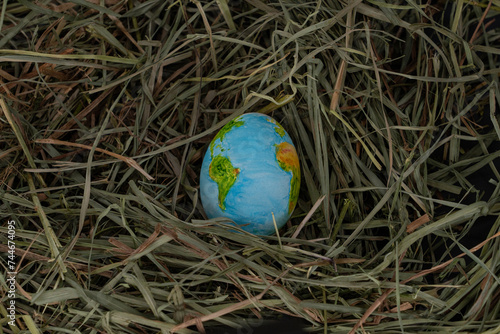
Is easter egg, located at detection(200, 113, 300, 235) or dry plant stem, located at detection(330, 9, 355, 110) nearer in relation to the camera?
easter egg, located at detection(200, 113, 300, 235)

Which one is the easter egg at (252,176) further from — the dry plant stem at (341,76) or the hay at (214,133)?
the dry plant stem at (341,76)

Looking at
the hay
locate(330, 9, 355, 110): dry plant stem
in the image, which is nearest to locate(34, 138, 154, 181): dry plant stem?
the hay

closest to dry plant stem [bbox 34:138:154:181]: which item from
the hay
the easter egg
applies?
the hay

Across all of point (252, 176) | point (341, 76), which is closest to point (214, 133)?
point (252, 176)

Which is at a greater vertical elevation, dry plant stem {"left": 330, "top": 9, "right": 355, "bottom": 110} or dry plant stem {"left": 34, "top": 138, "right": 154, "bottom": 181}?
dry plant stem {"left": 330, "top": 9, "right": 355, "bottom": 110}

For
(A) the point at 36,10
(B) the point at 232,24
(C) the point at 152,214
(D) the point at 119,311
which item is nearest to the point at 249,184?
(C) the point at 152,214

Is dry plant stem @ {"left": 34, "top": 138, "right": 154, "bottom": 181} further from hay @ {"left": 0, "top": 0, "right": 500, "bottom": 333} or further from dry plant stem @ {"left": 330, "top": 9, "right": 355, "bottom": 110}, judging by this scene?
dry plant stem @ {"left": 330, "top": 9, "right": 355, "bottom": 110}

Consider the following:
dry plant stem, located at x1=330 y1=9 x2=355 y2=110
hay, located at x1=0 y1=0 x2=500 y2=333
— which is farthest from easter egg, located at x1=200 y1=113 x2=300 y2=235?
dry plant stem, located at x1=330 y1=9 x2=355 y2=110

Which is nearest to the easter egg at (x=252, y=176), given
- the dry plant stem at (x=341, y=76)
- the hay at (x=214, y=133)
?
the hay at (x=214, y=133)
